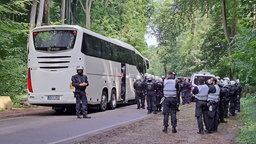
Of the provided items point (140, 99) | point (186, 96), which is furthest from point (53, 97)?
point (186, 96)

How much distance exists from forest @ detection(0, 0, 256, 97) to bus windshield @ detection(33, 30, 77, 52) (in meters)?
3.10

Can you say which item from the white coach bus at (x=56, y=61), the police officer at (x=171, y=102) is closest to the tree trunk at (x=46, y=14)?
the white coach bus at (x=56, y=61)

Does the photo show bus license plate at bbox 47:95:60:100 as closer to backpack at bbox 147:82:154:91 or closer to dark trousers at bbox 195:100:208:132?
backpack at bbox 147:82:154:91

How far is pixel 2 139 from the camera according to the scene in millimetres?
10422

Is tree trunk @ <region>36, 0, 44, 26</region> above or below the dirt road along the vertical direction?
above

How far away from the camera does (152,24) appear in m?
41.2

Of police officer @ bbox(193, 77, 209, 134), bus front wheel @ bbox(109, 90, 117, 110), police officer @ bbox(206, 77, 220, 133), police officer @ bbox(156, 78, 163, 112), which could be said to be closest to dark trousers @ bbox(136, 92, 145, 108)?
bus front wheel @ bbox(109, 90, 117, 110)

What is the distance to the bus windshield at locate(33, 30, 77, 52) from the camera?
17.4 meters

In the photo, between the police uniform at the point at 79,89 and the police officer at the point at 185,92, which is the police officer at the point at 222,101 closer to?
the police uniform at the point at 79,89

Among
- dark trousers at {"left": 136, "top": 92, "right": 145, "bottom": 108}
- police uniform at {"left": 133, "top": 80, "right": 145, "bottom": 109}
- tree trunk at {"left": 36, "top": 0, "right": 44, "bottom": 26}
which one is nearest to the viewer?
police uniform at {"left": 133, "top": 80, "right": 145, "bottom": 109}

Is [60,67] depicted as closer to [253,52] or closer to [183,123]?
[183,123]

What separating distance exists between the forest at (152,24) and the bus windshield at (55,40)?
3.10 meters

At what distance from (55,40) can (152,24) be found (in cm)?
2473

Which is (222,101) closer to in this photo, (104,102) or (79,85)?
(79,85)
